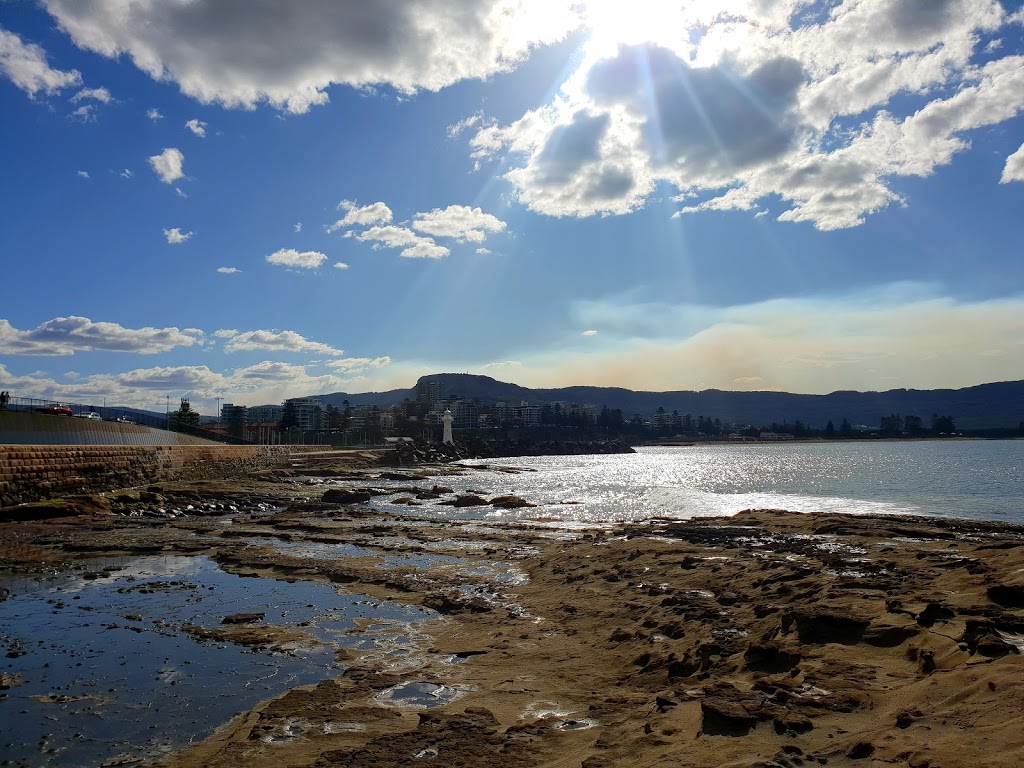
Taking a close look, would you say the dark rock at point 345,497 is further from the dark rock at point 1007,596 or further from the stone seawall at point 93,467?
the dark rock at point 1007,596

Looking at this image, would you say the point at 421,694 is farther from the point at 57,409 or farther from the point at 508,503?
the point at 57,409

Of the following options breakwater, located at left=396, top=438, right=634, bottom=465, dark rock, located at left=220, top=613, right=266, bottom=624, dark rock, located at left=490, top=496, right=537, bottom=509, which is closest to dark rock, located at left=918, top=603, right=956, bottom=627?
dark rock, located at left=220, top=613, right=266, bottom=624

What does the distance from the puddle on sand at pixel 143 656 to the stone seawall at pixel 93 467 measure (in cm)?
1385

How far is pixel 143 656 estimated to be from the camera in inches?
323

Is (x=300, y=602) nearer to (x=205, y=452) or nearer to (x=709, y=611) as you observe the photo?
(x=709, y=611)

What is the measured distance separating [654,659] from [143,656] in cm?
653

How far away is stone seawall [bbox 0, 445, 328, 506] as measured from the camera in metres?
23.5

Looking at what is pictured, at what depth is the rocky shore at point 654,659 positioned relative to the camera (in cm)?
501

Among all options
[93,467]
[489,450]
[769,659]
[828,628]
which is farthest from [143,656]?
[489,450]

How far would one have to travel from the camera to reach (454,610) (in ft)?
35.5

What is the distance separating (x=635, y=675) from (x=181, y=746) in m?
4.78

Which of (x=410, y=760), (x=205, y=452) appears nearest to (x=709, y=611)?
(x=410, y=760)

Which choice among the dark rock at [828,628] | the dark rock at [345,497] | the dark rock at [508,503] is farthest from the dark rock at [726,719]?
the dark rock at [345,497]

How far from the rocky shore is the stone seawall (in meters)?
9.17
